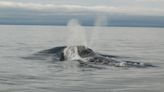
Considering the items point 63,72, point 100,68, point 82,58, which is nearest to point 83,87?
point 63,72

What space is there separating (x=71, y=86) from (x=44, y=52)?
1757cm

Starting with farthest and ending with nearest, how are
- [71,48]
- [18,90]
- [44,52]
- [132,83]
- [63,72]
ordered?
[44,52], [71,48], [63,72], [132,83], [18,90]

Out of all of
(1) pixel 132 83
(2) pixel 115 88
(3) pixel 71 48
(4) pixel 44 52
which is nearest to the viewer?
(2) pixel 115 88

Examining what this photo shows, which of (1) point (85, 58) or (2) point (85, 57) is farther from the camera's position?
(2) point (85, 57)

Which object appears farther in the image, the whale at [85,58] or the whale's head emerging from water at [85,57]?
the whale's head emerging from water at [85,57]

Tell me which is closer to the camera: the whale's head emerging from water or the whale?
the whale

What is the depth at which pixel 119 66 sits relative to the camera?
24797 millimetres

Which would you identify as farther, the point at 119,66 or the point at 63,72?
the point at 119,66

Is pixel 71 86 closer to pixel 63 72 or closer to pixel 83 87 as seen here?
pixel 83 87

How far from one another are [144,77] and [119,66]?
5.29 meters

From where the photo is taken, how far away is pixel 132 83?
17.4 meters

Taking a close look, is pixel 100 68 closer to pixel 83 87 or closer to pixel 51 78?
pixel 51 78

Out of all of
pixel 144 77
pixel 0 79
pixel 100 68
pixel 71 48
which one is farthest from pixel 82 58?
pixel 0 79

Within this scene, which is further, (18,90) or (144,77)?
(144,77)
